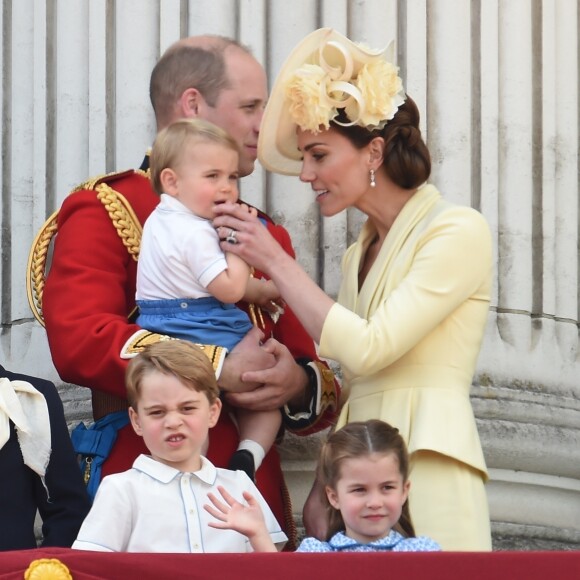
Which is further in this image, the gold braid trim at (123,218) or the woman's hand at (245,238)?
the gold braid trim at (123,218)

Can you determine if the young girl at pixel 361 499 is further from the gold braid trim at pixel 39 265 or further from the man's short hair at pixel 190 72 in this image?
the man's short hair at pixel 190 72

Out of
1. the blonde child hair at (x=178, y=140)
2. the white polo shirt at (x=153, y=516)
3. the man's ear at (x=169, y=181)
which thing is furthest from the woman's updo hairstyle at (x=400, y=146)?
the white polo shirt at (x=153, y=516)

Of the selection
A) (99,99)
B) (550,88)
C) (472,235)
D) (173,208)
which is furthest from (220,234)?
(550,88)

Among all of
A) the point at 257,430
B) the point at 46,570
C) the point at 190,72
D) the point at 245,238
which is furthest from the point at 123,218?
the point at 46,570

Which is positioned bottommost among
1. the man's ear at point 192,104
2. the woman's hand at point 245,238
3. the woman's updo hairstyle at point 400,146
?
the woman's hand at point 245,238

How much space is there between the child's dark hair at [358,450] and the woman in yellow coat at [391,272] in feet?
0.80

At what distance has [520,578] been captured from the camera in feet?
13.7

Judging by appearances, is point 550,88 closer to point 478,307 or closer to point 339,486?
point 478,307

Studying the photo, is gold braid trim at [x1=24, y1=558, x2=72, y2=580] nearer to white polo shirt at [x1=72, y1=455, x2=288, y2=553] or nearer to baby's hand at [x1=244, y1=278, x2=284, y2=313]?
white polo shirt at [x1=72, y1=455, x2=288, y2=553]

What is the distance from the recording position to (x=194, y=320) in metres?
5.36

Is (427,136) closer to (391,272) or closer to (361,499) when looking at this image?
(391,272)

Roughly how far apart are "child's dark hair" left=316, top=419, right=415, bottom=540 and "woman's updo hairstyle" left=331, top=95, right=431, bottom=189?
31.8 inches

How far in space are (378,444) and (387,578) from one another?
0.69 m

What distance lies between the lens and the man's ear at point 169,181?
17.7 ft
